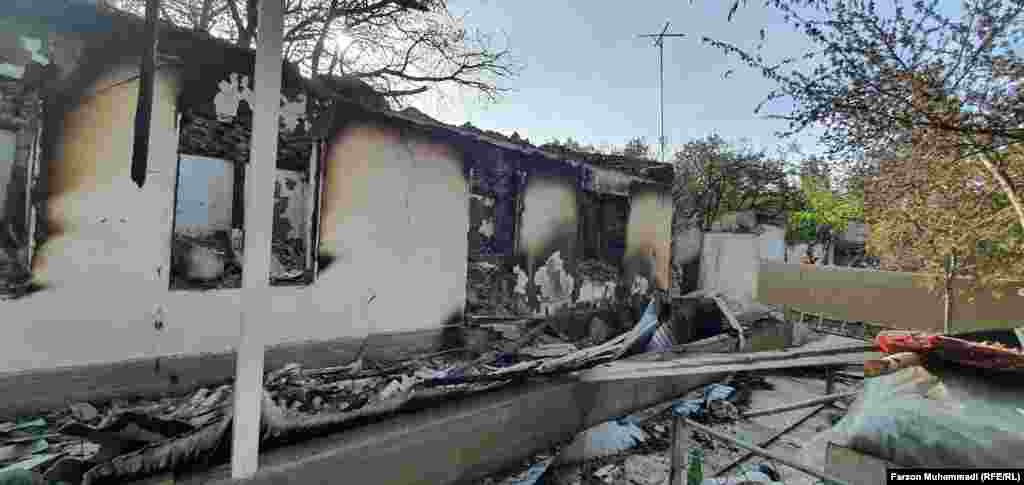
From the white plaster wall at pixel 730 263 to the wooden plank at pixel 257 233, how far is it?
13.2m

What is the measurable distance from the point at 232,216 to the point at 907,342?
591 centimetres

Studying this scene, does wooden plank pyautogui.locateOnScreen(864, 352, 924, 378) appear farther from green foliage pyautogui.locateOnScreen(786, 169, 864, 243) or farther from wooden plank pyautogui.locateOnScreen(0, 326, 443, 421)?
green foliage pyautogui.locateOnScreen(786, 169, 864, 243)

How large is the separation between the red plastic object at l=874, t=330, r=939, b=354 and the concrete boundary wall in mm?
8287

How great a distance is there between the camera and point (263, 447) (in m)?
3.31

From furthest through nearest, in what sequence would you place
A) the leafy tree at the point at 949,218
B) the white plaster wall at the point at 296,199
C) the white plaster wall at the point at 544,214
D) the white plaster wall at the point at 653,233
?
1. the white plaster wall at the point at 653,233
2. the leafy tree at the point at 949,218
3. the white plaster wall at the point at 544,214
4. the white plaster wall at the point at 296,199

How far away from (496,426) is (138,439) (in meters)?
2.94

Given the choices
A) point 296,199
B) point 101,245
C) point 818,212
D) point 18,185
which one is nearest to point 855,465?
point 296,199

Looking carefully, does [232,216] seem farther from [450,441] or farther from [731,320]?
[731,320]

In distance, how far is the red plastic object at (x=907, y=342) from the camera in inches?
122

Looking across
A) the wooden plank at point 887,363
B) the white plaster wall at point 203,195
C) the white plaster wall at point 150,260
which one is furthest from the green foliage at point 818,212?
the white plaster wall at point 203,195

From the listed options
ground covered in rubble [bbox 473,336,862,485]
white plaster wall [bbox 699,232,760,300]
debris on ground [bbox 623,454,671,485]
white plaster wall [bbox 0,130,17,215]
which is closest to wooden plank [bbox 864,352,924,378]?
ground covered in rubble [bbox 473,336,862,485]

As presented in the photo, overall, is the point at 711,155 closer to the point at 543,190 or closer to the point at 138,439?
the point at 543,190

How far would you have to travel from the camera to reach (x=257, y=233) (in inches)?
108

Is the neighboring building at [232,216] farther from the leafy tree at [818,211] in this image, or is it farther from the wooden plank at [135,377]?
the leafy tree at [818,211]
